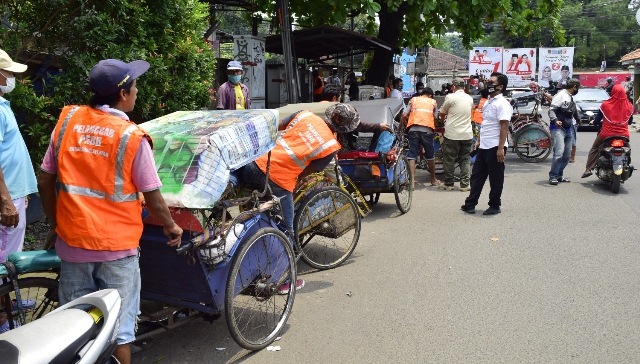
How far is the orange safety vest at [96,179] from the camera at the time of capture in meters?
3.01

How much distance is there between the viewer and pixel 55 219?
3.25 meters

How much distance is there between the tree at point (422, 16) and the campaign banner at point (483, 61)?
1329 cm

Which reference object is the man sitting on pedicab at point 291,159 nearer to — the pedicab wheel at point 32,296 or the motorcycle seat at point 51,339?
the pedicab wheel at point 32,296

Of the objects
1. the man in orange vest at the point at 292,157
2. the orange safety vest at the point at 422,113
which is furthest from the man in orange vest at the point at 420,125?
the man in orange vest at the point at 292,157

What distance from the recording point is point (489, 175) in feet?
27.1

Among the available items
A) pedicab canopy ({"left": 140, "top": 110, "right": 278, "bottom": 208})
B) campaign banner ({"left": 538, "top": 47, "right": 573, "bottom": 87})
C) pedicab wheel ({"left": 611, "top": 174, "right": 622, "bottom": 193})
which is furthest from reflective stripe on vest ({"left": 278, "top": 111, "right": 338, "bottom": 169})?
campaign banner ({"left": 538, "top": 47, "right": 573, "bottom": 87})

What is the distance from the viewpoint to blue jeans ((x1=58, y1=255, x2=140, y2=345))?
3.12 m

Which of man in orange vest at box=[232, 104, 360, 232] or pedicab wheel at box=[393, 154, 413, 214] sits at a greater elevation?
man in orange vest at box=[232, 104, 360, 232]

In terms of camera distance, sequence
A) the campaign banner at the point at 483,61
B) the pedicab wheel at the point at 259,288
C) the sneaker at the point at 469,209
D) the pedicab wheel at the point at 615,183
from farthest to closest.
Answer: the campaign banner at the point at 483,61
the pedicab wheel at the point at 615,183
the sneaker at the point at 469,209
the pedicab wheel at the point at 259,288

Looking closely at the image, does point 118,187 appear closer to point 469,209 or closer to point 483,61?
point 469,209

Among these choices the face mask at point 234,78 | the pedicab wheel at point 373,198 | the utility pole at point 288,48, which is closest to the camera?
the pedicab wheel at point 373,198

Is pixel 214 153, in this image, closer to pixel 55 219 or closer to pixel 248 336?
pixel 55 219

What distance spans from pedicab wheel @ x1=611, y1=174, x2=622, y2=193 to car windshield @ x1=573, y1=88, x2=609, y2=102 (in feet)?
43.3

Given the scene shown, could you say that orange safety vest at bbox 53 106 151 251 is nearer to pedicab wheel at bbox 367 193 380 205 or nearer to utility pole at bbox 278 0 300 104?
pedicab wheel at bbox 367 193 380 205
